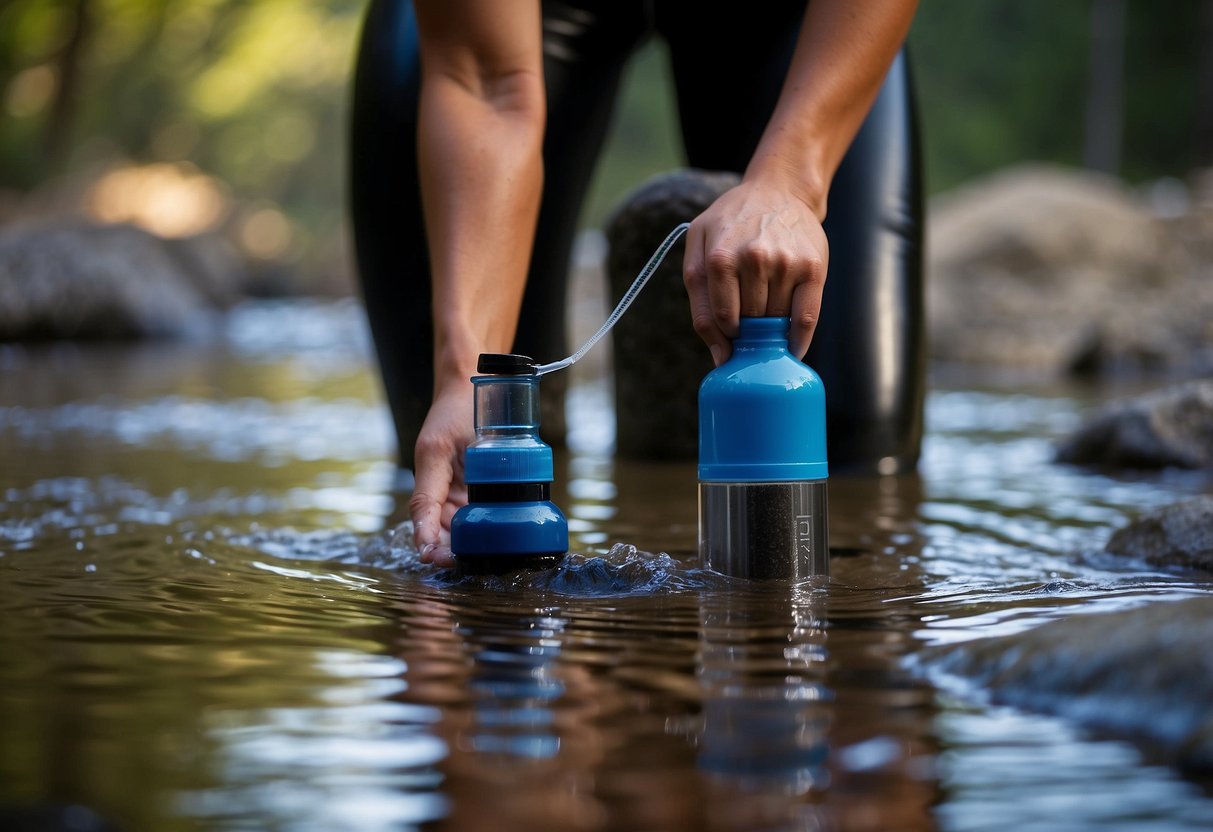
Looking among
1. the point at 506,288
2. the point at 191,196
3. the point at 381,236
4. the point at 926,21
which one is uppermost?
the point at 926,21

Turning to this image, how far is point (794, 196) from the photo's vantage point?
1.88 m

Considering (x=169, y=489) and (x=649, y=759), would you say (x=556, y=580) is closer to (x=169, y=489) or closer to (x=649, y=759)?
(x=649, y=759)

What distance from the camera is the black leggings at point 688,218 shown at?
9.71 ft

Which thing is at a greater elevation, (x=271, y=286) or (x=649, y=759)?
(x=271, y=286)

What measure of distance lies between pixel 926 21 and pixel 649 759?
33119 mm

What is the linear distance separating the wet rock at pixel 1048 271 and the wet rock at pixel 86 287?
721 centimetres

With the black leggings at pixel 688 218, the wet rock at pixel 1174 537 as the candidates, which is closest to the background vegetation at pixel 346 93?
the black leggings at pixel 688 218

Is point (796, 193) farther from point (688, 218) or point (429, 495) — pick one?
point (688, 218)

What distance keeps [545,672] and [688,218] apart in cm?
207

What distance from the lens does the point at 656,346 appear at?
3443 mm

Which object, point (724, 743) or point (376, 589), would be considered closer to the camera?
point (724, 743)

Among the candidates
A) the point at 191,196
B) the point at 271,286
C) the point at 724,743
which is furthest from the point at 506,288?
the point at 191,196

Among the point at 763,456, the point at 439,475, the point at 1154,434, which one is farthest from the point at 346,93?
the point at 763,456

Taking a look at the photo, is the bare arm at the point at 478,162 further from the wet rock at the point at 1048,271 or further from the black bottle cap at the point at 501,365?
the wet rock at the point at 1048,271
